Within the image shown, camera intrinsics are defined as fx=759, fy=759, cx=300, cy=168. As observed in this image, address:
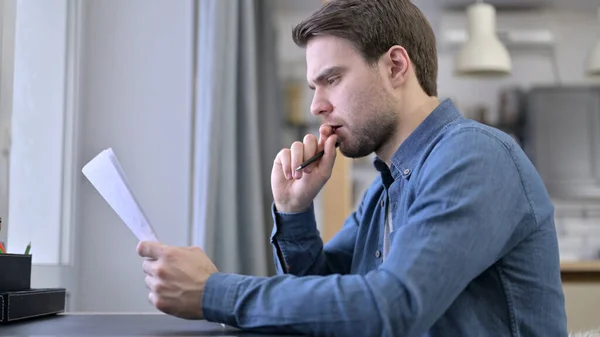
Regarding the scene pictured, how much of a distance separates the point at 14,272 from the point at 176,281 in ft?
1.19

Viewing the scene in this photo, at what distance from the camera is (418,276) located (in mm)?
928

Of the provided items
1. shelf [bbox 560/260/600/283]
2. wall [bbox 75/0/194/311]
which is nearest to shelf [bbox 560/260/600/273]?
shelf [bbox 560/260/600/283]

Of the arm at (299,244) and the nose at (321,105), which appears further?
the arm at (299,244)

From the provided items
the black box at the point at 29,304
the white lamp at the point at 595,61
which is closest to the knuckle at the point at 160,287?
the black box at the point at 29,304

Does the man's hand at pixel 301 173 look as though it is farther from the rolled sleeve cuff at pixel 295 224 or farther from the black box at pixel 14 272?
the black box at pixel 14 272

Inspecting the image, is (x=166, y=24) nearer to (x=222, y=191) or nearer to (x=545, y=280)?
(x=222, y=191)

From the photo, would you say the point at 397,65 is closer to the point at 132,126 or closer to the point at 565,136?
the point at 132,126

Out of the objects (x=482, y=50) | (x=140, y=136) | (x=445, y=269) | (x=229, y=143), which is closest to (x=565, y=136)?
(x=482, y=50)

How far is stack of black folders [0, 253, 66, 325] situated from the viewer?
1.07m

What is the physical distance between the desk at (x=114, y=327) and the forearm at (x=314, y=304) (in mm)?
32

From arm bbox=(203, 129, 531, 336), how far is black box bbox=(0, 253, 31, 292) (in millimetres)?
375

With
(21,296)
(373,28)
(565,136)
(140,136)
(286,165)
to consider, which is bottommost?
(21,296)

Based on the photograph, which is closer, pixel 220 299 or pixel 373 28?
pixel 220 299

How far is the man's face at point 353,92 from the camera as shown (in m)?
1.32
